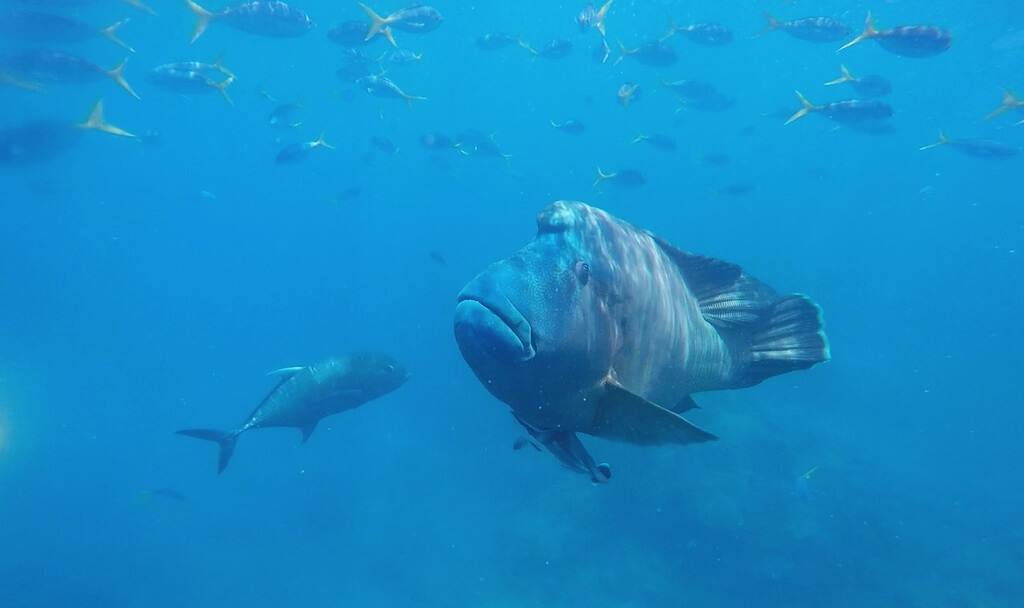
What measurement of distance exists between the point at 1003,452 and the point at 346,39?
20614mm

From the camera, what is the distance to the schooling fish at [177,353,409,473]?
24.4 ft

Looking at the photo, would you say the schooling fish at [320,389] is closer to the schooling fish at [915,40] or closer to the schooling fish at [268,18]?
the schooling fish at [268,18]

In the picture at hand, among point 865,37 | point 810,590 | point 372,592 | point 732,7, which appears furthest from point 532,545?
point 732,7

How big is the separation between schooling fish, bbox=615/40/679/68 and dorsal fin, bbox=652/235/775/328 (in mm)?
13171

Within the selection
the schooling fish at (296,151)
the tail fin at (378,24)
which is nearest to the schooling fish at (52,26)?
the schooling fish at (296,151)

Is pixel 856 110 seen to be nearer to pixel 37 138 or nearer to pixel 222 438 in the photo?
pixel 222 438

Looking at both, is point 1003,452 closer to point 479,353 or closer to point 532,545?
point 532,545

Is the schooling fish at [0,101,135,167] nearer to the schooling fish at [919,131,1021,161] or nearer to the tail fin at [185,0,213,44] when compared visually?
the tail fin at [185,0,213,44]

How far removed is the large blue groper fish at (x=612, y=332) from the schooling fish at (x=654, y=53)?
1320 centimetres

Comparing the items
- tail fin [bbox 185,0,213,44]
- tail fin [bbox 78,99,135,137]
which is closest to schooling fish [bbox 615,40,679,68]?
tail fin [bbox 185,0,213,44]

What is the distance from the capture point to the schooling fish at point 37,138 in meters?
11.5

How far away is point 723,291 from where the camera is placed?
10.9ft

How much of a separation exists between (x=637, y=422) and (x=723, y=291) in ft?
4.81

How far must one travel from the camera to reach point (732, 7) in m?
59.5
